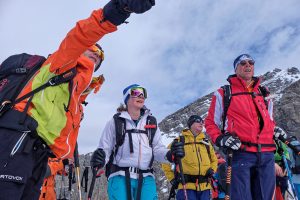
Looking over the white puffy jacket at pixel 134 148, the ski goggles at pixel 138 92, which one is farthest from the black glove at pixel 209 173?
the ski goggles at pixel 138 92

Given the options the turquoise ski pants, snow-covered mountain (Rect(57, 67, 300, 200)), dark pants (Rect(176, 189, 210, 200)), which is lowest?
dark pants (Rect(176, 189, 210, 200))

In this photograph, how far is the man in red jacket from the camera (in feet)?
16.3

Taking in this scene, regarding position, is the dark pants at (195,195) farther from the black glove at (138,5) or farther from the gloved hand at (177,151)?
the black glove at (138,5)

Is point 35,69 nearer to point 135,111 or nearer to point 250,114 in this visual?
point 135,111

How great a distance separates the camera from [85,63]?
333cm

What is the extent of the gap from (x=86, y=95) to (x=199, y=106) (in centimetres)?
10618

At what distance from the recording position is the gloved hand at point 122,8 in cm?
245

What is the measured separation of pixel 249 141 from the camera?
5035 mm

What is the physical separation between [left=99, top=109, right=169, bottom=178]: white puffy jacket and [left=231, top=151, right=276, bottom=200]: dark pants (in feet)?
4.14

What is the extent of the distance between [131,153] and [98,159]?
0.58 m

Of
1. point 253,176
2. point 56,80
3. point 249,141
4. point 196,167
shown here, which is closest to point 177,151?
point 249,141

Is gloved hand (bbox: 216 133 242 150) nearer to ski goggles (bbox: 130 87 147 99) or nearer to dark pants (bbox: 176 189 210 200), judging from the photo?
ski goggles (bbox: 130 87 147 99)

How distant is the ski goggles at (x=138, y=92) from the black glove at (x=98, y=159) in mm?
1387

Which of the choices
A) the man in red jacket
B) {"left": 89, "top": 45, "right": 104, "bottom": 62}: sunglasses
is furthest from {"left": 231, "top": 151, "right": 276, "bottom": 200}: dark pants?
{"left": 89, "top": 45, "right": 104, "bottom": 62}: sunglasses
